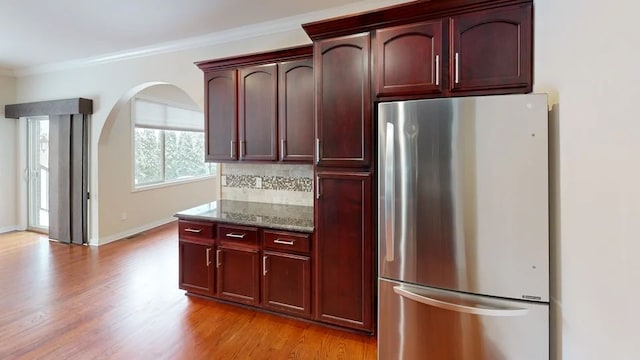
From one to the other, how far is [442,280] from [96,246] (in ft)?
16.7

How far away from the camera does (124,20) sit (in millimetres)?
3414

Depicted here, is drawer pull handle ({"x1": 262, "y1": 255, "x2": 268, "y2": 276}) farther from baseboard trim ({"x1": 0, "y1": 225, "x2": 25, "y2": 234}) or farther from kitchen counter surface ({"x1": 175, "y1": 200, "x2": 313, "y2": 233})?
baseboard trim ({"x1": 0, "y1": 225, "x2": 25, "y2": 234})

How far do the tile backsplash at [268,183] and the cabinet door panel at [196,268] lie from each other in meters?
0.77

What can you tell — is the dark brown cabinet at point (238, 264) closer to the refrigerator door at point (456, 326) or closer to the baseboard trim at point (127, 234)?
the refrigerator door at point (456, 326)

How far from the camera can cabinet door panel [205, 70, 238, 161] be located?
10.6 ft

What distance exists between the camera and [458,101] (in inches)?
67.1

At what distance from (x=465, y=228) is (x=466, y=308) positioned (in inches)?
16.1

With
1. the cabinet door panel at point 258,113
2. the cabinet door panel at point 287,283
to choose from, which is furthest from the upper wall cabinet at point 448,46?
the cabinet door panel at point 287,283

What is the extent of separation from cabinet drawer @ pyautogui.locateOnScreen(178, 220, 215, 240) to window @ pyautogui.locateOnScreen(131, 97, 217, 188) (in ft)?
10.6

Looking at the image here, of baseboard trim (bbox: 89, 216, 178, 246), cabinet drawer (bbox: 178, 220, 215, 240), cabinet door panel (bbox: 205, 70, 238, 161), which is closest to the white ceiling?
cabinet door panel (bbox: 205, 70, 238, 161)

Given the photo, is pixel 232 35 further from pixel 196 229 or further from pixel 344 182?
pixel 344 182

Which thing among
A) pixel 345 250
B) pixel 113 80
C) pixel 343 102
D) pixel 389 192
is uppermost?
pixel 113 80

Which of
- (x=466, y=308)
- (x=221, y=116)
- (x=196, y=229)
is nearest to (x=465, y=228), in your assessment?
(x=466, y=308)

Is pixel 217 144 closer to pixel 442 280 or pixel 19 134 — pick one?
pixel 442 280
